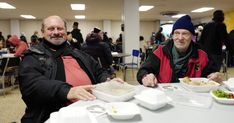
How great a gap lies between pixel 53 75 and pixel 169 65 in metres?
0.93

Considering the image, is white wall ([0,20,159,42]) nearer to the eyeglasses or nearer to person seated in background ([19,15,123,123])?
person seated in background ([19,15,123,123])

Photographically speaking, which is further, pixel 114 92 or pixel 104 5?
pixel 104 5

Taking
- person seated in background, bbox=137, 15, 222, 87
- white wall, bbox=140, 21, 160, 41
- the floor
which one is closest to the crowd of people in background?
person seated in background, bbox=137, 15, 222, 87

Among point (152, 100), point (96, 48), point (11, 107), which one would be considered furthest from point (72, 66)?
point (96, 48)

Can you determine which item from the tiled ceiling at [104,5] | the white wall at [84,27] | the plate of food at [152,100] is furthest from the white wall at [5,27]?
the plate of food at [152,100]

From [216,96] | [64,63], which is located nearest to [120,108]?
[216,96]

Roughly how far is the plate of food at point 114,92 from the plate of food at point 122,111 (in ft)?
0.42

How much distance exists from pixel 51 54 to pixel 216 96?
1178 mm

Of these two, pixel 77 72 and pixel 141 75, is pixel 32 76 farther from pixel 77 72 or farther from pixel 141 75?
pixel 141 75

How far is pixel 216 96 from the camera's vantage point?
1.32 m

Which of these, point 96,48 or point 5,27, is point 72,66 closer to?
point 96,48

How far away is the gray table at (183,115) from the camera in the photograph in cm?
105

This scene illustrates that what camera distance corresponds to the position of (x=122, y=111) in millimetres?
1108

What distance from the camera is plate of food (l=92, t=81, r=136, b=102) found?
130cm
